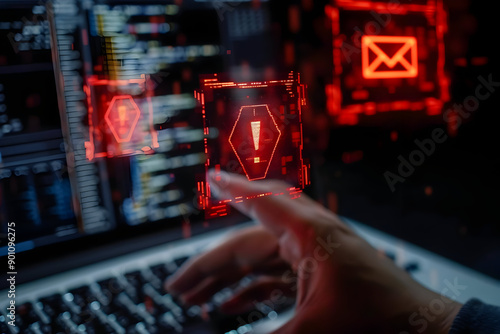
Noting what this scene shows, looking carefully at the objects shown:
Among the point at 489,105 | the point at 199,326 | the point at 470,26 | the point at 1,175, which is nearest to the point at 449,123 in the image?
the point at 489,105

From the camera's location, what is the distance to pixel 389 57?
681 mm

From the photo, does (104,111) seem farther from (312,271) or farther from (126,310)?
(312,271)

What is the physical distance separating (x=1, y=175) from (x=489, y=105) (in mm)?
722

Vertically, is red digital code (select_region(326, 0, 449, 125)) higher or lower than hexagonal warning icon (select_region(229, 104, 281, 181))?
higher

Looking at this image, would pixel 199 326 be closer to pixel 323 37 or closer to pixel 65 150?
pixel 65 150

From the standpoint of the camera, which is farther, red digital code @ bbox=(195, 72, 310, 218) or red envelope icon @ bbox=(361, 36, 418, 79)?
red envelope icon @ bbox=(361, 36, 418, 79)

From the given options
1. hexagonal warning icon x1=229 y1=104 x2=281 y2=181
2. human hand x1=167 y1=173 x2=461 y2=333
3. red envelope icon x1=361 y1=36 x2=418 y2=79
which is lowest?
human hand x1=167 y1=173 x2=461 y2=333

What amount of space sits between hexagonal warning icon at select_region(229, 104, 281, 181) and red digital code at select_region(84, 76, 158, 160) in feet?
0.33

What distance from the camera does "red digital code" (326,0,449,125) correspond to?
664 mm

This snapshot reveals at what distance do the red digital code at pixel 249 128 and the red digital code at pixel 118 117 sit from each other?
0.07m

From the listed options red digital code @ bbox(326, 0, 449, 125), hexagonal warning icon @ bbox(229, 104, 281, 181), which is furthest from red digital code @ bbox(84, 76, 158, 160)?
red digital code @ bbox(326, 0, 449, 125)

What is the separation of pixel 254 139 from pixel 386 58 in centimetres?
30

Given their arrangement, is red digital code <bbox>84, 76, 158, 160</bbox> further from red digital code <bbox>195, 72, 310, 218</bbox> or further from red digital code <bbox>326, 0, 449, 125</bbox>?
red digital code <bbox>326, 0, 449, 125</bbox>

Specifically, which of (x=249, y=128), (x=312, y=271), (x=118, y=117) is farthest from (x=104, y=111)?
(x=312, y=271)
